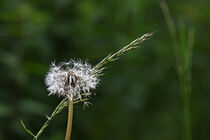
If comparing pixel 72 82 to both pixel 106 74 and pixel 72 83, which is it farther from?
pixel 106 74

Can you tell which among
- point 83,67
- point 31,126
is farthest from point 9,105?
point 83,67

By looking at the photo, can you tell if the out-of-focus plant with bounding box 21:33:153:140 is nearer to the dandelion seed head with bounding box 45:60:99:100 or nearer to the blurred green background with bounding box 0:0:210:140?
the dandelion seed head with bounding box 45:60:99:100

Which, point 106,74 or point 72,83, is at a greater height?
point 106,74

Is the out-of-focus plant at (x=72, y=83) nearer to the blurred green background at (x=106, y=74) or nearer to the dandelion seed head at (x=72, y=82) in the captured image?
the dandelion seed head at (x=72, y=82)

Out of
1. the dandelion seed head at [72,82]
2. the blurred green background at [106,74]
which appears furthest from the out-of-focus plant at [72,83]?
the blurred green background at [106,74]

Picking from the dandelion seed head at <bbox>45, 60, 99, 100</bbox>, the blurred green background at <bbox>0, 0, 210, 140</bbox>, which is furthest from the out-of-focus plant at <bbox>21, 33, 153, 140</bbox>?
the blurred green background at <bbox>0, 0, 210, 140</bbox>

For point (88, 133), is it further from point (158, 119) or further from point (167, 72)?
point (167, 72)

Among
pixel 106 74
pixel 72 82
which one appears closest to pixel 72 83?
pixel 72 82

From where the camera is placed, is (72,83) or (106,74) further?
(106,74)
